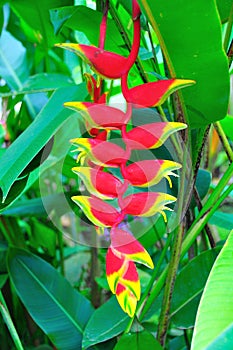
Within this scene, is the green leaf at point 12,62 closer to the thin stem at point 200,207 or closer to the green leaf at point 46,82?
the green leaf at point 46,82

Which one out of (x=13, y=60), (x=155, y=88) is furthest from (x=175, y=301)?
(x=13, y=60)

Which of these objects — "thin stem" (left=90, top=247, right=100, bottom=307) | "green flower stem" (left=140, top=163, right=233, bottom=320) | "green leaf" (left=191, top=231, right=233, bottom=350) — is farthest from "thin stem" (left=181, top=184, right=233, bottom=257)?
"thin stem" (left=90, top=247, right=100, bottom=307)

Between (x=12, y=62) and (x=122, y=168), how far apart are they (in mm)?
688

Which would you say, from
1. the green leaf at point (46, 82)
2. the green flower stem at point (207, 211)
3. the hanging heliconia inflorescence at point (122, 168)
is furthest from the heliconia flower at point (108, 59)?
the green leaf at point (46, 82)

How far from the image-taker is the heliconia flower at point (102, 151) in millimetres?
353

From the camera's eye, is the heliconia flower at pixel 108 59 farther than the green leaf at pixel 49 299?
No

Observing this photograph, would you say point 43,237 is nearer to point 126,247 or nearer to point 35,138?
point 35,138

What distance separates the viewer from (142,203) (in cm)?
35

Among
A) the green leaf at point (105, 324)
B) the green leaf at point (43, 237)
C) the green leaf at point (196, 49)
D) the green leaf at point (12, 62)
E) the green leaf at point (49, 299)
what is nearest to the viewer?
the green leaf at point (196, 49)

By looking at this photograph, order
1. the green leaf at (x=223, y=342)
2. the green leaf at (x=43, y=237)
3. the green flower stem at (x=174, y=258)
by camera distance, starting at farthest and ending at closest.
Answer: the green leaf at (x=43, y=237) → the green flower stem at (x=174, y=258) → the green leaf at (x=223, y=342)

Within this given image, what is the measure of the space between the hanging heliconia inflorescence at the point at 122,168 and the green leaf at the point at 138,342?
205mm

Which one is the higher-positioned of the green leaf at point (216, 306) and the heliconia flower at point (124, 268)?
the heliconia flower at point (124, 268)

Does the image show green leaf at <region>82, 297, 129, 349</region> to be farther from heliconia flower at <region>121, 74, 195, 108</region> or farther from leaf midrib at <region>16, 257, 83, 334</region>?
heliconia flower at <region>121, 74, 195, 108</region>

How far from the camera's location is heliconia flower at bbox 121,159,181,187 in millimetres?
347
